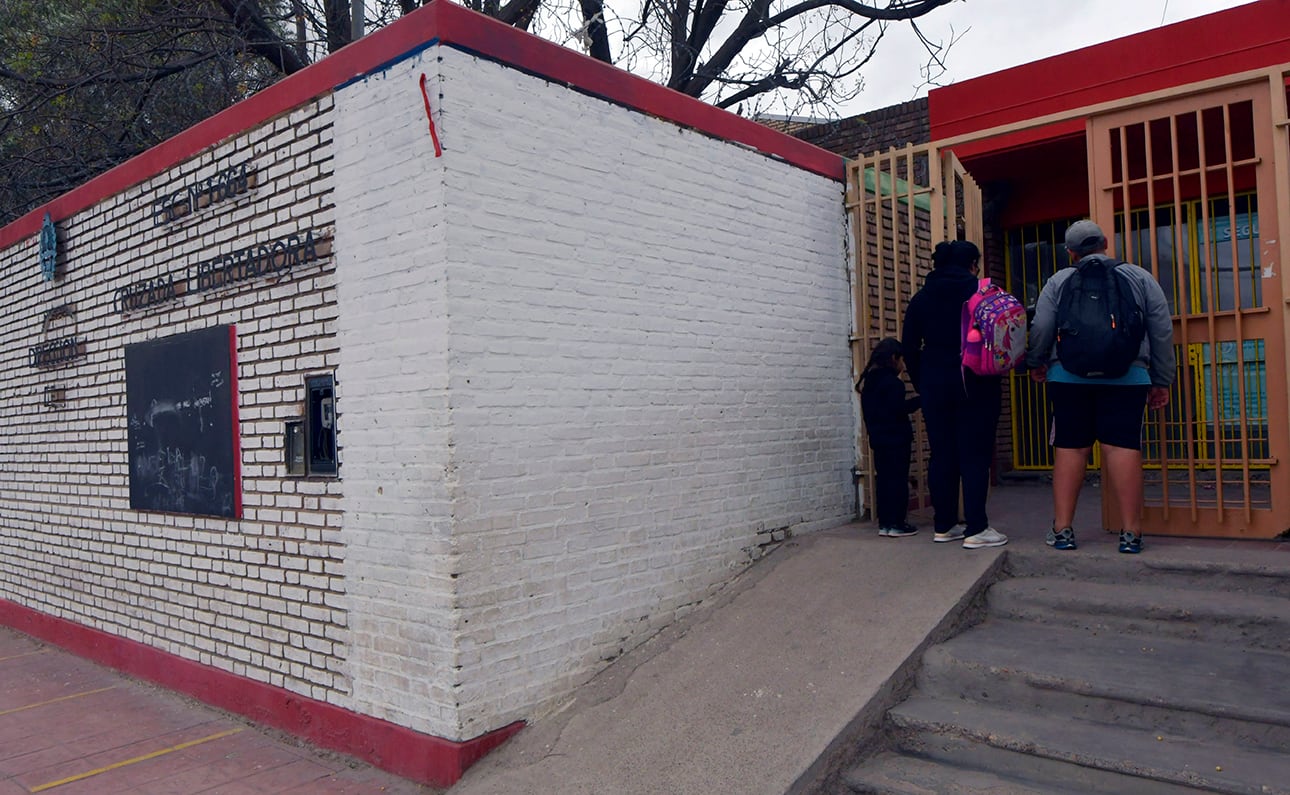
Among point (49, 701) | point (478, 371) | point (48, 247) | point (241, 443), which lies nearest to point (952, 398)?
point (478, 371)

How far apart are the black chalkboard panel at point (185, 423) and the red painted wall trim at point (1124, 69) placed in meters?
7.31

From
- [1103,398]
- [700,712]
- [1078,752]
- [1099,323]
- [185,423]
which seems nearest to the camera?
[1078,752]

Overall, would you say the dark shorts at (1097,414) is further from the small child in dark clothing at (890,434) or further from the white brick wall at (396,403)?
the white brick wall at (396,403)

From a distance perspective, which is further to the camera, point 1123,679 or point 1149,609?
point 1149,609

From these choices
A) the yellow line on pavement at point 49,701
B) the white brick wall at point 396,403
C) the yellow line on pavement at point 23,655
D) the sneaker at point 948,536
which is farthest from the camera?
the yellow line on pavement at point 23,655

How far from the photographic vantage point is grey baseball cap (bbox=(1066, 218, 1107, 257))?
5.16 metres

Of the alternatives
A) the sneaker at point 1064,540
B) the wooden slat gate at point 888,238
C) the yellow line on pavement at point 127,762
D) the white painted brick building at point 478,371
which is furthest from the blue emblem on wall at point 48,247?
the sneaker at point 1064,540

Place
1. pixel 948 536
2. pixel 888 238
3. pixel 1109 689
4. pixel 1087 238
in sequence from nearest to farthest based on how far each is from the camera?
pixel 1109 689
pixel 1087 238
pixel 948 536
pixel 888 238

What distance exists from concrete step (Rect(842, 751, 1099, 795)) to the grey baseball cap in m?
2.85

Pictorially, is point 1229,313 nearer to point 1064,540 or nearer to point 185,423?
point 1064,540

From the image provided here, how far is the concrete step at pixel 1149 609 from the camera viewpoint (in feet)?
13.6

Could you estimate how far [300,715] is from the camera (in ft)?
16.8

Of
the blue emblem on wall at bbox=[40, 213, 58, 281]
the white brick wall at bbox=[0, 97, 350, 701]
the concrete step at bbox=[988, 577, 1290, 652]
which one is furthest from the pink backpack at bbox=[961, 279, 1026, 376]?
the blue emblem on wall at bbox=[40, 213, 58, 281]

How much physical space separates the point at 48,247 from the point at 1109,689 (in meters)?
7.70
